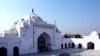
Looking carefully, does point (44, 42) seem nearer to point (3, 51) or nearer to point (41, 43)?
point (41, 43)

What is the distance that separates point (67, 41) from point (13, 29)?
1459 cm

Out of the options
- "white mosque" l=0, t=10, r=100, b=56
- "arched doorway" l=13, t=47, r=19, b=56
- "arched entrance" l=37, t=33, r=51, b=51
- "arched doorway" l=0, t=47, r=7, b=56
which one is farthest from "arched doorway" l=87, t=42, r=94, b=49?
"arched doorway" l=0, t=47, r=7, b=56

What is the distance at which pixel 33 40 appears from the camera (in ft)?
84.0

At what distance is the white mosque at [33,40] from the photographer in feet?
70.1

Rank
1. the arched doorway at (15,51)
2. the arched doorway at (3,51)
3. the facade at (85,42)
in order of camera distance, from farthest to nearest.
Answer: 1. the facade at (85,42)
2. the arched doorway at (15,51)
3. the arched doorway at (3,51)

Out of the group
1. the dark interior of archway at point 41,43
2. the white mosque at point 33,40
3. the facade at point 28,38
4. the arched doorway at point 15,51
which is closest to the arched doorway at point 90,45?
the white mosque at point 33,40

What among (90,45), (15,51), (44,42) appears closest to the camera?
(15,51)

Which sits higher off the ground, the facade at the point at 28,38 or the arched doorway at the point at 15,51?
the facade at the point at 28,38

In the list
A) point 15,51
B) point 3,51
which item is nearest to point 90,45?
point 15,51

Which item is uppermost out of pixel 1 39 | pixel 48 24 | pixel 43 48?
pixel 48 24

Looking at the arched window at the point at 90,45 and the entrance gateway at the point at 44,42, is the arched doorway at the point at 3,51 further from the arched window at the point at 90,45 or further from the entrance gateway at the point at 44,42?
the arched window at the point at 90,45

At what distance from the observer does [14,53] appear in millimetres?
22078

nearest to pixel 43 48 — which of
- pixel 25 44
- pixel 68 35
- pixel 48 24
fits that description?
pixel 48 24

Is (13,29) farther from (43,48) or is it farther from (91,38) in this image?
(91,38)
